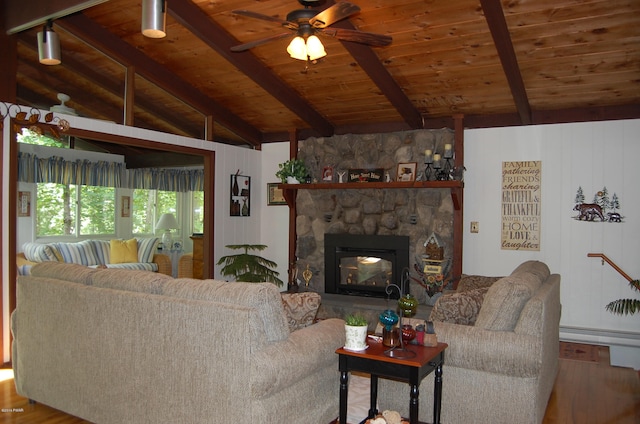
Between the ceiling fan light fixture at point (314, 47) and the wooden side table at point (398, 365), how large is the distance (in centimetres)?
206

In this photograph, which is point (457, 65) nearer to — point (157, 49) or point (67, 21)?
point (157, 49)

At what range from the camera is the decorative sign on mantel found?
18.6 ft

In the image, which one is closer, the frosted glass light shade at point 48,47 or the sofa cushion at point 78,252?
the frosted glass light shade at point 48,47

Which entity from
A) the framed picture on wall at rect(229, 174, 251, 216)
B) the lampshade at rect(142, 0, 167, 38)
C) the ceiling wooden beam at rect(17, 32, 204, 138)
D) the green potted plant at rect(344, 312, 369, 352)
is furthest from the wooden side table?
the framed picture on wall at rect(229, 174, 251, 216)

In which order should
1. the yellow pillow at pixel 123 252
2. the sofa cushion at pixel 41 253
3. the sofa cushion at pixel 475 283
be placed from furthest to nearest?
the yellow pillow at pixel 123 252 < the sofa cushion at pixel 41 253 < the sofa cushion at pixel 475 283

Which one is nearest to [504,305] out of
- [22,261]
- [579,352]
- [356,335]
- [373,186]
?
[356,335]

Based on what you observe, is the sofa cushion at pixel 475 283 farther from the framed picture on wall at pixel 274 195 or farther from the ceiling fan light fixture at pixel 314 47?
the framed picture on wall at pixel 274 195

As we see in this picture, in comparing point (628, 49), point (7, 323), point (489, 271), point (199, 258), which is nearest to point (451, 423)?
point (489, 271)

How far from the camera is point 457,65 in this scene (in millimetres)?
4977

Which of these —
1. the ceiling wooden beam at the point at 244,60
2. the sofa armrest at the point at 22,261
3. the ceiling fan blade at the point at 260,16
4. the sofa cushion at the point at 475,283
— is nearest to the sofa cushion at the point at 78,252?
the sofa armrest at the point at 22,261

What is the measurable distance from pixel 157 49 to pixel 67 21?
3.02 feet

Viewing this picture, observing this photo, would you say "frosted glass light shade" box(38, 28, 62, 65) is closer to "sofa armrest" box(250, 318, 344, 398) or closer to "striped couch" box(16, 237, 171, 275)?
"striped couch" box(16, 237, 171, 275)

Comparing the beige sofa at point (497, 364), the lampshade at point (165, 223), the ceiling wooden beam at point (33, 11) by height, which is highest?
the ceiling wooden beam at point (33, 11)

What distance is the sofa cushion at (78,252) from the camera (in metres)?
7.28
